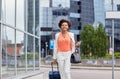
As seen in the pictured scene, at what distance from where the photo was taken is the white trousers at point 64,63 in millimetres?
7328

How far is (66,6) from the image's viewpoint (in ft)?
360

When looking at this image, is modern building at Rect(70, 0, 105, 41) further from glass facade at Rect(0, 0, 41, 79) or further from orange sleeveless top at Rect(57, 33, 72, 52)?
orange sleeveless top at Rect(57, 33, 72, 52)

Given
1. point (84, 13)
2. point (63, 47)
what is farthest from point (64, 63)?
point (84, 13)

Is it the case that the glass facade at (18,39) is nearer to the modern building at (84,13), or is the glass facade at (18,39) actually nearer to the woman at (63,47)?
the woman at (63,47)

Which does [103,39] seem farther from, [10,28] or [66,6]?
[10,28]

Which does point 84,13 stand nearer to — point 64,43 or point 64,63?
point 64,43

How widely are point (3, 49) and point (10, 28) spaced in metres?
0.96

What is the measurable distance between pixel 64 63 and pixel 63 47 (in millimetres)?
311

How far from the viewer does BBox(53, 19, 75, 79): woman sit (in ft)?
24.3

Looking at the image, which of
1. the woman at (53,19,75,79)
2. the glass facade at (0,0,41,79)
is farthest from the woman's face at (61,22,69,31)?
the glass facade at (0,0,41,79)

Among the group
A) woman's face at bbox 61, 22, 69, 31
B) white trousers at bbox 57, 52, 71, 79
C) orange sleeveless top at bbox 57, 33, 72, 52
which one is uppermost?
woman's face at bbox 61, 22, 69, 31

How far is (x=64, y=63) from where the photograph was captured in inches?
292

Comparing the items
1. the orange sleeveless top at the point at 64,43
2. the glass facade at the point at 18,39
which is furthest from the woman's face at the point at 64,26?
the glass facade at the point at 18,39

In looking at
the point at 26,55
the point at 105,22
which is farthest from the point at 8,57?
the point at 105,22
